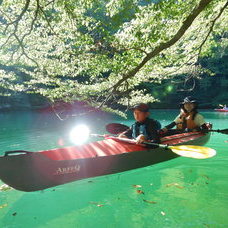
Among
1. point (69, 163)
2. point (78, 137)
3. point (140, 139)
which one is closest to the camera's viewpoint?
point (69, 163)

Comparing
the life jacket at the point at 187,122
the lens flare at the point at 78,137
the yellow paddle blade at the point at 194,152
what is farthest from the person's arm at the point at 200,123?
the lens flare at the point at 78,137

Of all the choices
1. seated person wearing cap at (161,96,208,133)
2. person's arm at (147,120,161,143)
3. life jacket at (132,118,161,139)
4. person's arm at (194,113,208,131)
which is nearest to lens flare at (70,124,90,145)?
seated person wearing cap at (161,96,208,133)

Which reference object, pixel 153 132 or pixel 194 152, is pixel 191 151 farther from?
pixel 153 132

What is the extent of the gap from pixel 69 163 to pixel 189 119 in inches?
183

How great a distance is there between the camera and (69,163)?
13.0 ft

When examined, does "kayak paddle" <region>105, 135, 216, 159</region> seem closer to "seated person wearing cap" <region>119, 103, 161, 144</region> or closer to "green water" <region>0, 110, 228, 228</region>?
"seated person wearing cap" <region>119, 103, 161, 144</region>

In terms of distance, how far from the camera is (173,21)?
538cm

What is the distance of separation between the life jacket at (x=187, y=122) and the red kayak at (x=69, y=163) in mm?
2427

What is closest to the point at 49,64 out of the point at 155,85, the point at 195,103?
the point at 195,103

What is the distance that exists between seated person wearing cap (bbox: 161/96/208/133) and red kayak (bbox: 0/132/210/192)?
233 cm

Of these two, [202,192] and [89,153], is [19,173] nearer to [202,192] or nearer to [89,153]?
[89,153]

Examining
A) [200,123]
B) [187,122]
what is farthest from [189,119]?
[200,123]

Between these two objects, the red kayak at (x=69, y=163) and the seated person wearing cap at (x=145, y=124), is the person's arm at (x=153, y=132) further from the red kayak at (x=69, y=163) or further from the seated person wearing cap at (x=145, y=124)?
the red kayak at (x=69, y=163)

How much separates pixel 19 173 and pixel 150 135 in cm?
288
